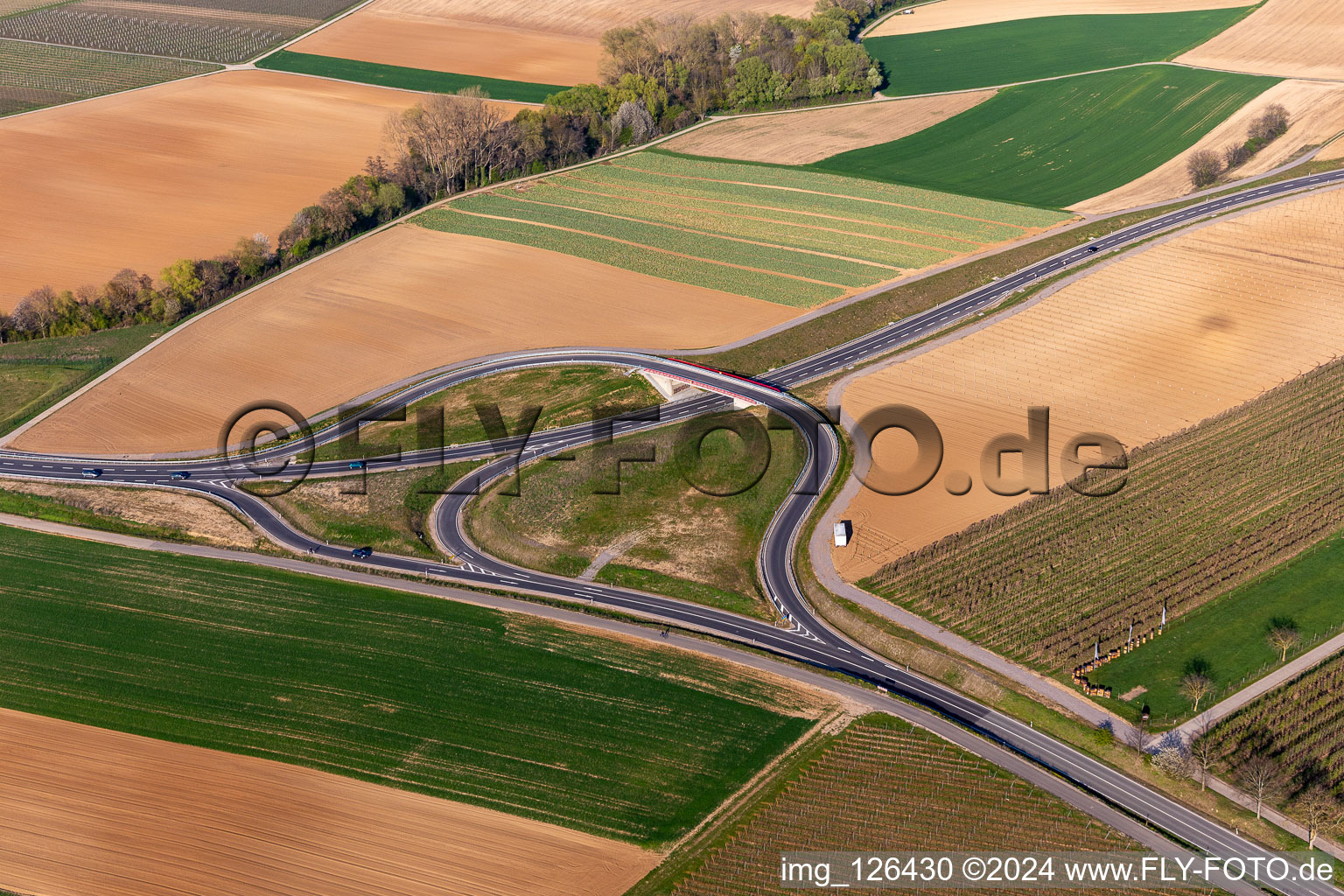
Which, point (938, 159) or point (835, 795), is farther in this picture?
point (938, 159)

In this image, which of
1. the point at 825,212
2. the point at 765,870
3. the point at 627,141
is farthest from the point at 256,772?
the point at 627,141

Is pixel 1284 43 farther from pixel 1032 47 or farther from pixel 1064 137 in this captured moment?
pixel 1064 137

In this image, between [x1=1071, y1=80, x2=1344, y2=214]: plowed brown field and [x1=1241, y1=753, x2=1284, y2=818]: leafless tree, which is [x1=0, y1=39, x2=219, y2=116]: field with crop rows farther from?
[x1=1241, y1=753, x2=1284, y2=818]: leafless tree

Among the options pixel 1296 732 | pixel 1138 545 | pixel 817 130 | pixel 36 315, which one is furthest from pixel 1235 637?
pixel 36 315

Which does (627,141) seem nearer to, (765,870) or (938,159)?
(938,159)

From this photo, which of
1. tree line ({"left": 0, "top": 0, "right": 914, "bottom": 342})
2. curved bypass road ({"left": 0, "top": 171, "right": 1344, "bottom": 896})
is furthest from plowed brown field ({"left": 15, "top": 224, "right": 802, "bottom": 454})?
tree line ({"left": 0, "top": 0, "right": 914, "bottom": 342})

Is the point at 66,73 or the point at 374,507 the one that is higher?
the point at 66,73
